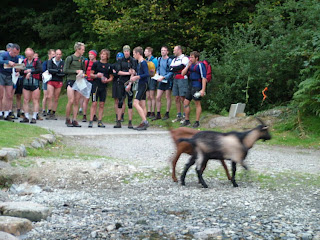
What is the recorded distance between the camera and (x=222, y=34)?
1989 cm

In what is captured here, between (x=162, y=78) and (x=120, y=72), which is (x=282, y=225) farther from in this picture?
(x=162, y=78)

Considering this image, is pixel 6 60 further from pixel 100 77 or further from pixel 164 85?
pixel 164 85

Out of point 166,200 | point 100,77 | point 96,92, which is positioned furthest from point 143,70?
point 166,200

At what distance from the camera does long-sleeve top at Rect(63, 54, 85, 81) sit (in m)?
14.2

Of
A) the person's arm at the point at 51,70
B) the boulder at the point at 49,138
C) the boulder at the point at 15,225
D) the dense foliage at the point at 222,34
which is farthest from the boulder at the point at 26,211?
the person's arm at the point at 51,70

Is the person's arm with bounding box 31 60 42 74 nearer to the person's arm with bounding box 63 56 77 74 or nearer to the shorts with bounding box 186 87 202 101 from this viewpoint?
the person's arm with bounding box 63 56 77 74

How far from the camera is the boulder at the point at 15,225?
18.8 feet

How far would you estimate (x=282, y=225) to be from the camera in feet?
19.8

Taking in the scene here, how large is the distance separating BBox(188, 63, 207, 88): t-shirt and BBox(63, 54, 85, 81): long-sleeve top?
3351 mm

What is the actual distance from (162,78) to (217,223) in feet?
34.3

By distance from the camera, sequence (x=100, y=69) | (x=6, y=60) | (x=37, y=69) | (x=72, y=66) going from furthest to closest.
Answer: (x=100, y=69) < (x=37, y=69) < (x=72, y=66) < (x=6, y=60)

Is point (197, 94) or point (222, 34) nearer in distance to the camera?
point (197, 94)

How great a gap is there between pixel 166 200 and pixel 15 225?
2.22m

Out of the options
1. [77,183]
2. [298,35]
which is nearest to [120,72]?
[298,35]
